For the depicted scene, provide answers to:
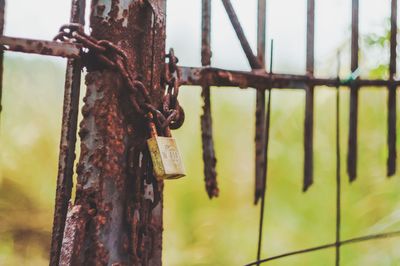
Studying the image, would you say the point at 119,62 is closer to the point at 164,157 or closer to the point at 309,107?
the point at 164,157

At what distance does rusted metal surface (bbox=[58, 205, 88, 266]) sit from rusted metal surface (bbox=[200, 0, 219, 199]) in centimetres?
44

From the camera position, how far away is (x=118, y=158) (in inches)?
29.9

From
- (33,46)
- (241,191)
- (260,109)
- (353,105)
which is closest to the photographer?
(33,46)

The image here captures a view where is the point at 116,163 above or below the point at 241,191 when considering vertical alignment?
above

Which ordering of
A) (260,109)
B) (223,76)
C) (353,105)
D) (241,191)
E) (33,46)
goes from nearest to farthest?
(33,46) → (223,76) → (260,109) → (353,105) → (241,191)

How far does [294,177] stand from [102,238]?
120 inches

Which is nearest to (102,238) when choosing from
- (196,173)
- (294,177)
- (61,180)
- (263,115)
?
(61,180)

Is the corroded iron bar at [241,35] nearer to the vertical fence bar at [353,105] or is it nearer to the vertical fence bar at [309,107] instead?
the vertical fence bar at [309,107]

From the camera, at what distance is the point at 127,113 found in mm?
773

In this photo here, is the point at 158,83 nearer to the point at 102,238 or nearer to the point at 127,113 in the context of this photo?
the point at 127,113

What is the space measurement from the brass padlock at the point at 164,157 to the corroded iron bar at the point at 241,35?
479 millimetres

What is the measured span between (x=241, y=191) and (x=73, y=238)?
291 cm

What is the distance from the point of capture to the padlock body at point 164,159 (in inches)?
29.0

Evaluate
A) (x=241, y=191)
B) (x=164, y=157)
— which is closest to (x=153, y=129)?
(x=164, y=157)
